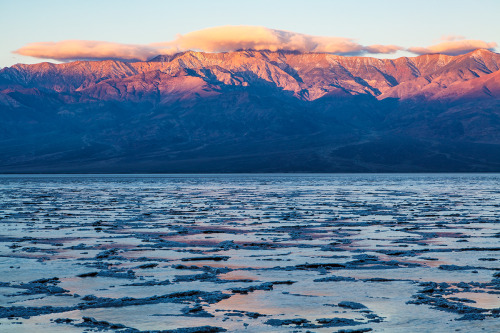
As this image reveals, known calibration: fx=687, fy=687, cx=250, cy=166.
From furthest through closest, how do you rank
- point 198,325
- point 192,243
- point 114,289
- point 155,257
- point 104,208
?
point 104,208, point 192,243, point 155,257, point 114,289, point 198,325

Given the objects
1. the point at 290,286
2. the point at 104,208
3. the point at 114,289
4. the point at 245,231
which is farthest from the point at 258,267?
the point at 104,208

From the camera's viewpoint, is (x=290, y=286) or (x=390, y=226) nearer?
(x=290, y=286)

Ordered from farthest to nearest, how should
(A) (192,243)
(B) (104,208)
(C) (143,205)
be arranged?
(C) (143,205) → (B) (104,208) → (A) (192,243)

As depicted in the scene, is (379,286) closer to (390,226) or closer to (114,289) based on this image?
(114,289)

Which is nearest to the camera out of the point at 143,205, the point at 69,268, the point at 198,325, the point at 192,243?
the point at 198,325

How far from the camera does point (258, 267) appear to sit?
20031 millimetres

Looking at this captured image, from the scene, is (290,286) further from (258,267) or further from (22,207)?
(22,207)

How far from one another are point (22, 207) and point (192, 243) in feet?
85.4

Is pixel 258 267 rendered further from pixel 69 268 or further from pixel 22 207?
pixel 22 207

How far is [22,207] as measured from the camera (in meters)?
48.2

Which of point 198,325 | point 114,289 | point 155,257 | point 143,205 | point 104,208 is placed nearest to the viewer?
point 198,325

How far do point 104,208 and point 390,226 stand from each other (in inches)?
866

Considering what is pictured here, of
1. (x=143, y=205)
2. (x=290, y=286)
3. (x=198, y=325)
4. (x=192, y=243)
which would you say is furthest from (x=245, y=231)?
(x=143, y=205)

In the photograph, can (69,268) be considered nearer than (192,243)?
Yes
